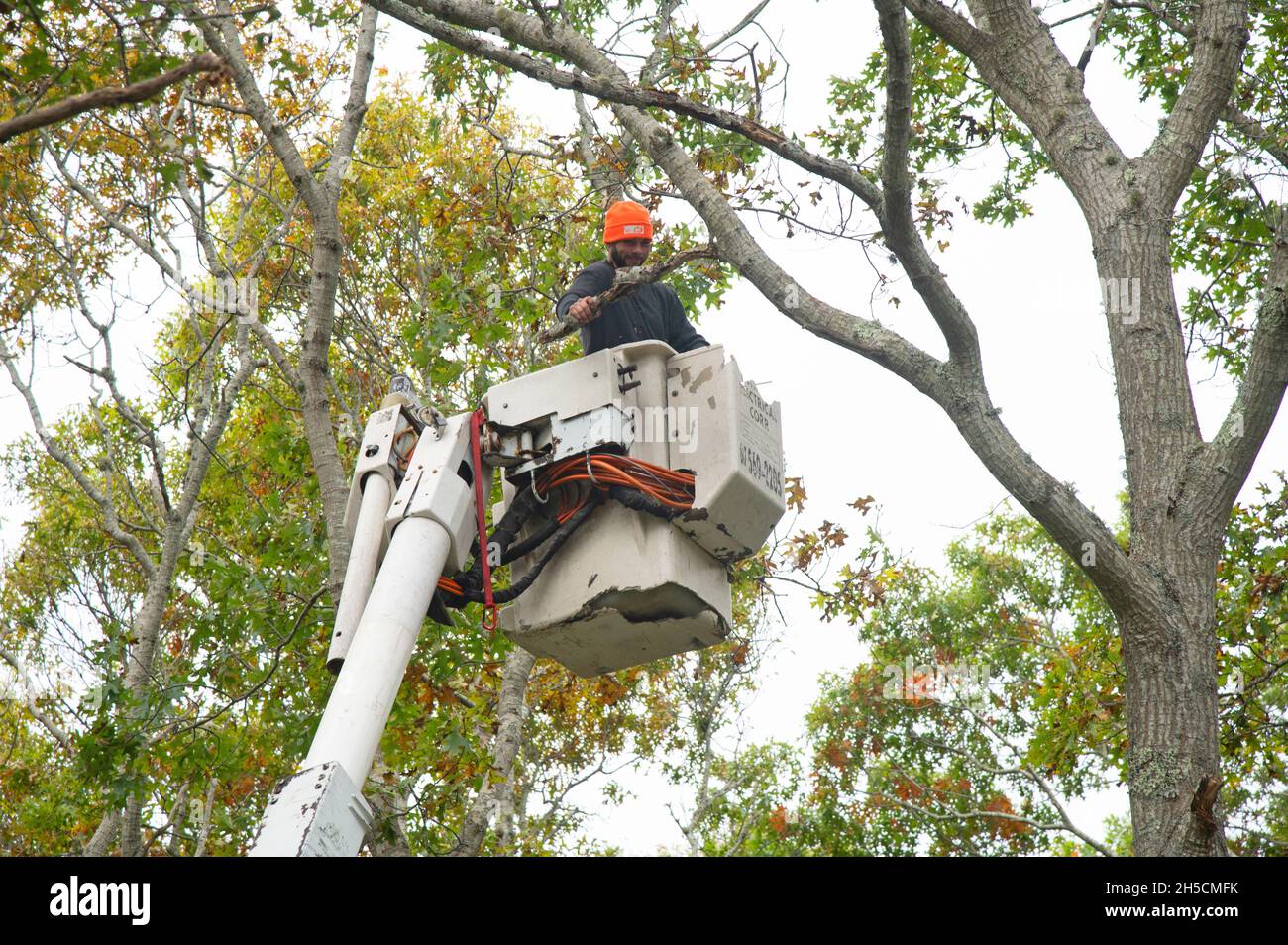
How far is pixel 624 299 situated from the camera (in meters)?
5.19

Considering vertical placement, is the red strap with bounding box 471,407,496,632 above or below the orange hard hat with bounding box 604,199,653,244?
below

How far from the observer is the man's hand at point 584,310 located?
4.97 meters

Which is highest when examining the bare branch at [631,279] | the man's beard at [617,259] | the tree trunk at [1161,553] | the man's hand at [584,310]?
the man's beard at [617,259]

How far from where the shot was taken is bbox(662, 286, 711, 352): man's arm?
543 centimetres

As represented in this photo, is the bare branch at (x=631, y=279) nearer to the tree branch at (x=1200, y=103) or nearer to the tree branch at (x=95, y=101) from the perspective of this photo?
the tree branch at (x=1200, y=103)

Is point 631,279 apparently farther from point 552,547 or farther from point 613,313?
point 552,547

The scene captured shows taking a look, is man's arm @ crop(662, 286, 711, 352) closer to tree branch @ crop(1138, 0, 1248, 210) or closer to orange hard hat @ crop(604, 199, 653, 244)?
orange hard hat @ crop(604, 199, 653, 244)

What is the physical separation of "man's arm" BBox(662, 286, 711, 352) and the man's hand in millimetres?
503

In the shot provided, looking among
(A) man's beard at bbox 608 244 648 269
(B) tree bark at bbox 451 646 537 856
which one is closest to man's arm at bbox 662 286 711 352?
(A) man's beard at bbox 608 244 648 269

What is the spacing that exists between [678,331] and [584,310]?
0.59m

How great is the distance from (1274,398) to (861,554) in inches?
135

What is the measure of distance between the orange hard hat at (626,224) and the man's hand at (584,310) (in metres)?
0.38

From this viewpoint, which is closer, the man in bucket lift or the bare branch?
the bare branch

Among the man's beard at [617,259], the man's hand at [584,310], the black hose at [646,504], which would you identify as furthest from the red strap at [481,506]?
the man's beard at [617,259]
